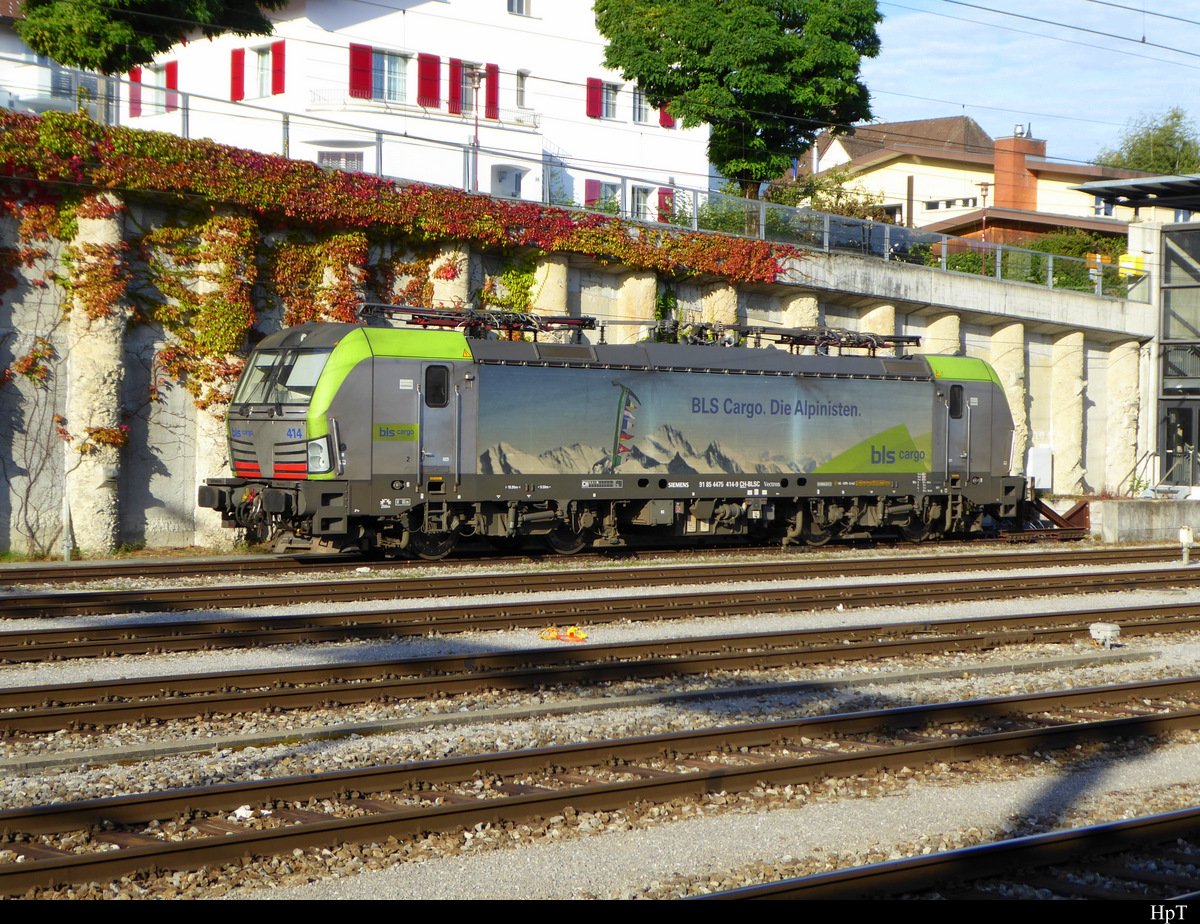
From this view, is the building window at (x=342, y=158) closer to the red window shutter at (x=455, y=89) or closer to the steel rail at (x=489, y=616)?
the red window shutter at (x=455, y=89)

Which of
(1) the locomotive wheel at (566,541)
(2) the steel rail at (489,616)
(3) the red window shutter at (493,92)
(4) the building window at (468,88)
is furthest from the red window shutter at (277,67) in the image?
(2) the steel rail at (489,616)

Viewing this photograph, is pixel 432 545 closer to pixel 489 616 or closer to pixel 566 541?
pixel 566 541

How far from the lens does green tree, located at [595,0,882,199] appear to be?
119 ft

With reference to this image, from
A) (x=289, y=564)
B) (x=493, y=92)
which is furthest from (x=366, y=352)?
(x=493, y=92)

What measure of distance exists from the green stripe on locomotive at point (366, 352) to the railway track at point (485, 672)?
7.04 meters

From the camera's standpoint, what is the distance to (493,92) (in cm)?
4447

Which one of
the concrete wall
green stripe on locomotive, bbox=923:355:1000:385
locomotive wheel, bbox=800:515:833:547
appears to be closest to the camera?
locomotive wheel, bbox=800:515:833:547

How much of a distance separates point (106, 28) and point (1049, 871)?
31.1 m

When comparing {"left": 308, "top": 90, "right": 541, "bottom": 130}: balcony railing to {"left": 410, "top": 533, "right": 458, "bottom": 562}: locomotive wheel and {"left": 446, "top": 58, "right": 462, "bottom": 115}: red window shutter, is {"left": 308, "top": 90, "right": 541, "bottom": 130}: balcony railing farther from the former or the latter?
{"left": 410, "top": 533, "right": 458, "bottom": 562}: locomotive wheel

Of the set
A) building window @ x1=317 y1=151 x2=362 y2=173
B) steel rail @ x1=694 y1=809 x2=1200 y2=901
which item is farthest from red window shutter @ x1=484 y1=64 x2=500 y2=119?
steel rail @ x1=694 y1=809 x2=1200 y2=901

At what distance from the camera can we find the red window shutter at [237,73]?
42.2m

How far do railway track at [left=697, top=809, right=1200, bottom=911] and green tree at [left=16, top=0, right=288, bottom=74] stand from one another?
29179mm

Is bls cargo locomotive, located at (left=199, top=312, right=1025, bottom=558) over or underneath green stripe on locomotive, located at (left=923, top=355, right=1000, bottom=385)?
underneath

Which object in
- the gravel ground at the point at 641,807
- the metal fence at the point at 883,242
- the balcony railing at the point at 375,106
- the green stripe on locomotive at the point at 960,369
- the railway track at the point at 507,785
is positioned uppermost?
the balcony railing at the point at 375,106
